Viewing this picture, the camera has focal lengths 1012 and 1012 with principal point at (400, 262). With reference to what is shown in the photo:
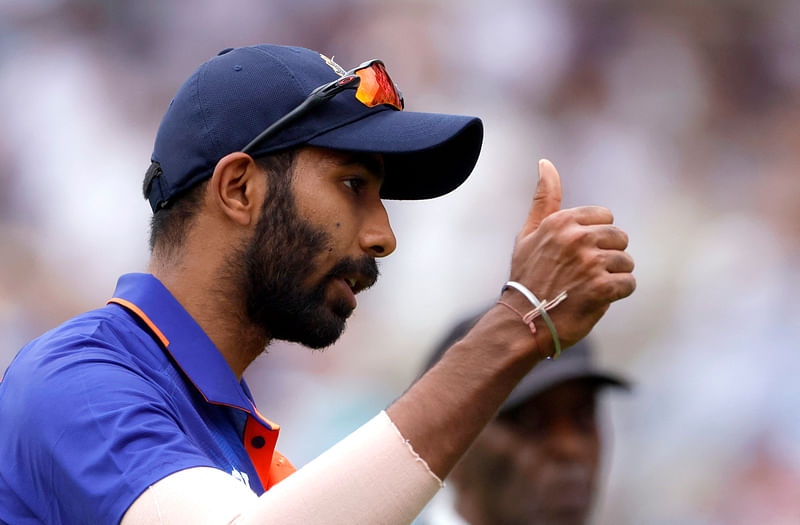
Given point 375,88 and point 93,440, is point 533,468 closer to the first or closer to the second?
point 375,88

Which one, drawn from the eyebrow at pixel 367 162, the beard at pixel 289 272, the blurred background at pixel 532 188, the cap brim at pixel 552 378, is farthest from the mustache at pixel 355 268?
the blurred background at pixel 532 188

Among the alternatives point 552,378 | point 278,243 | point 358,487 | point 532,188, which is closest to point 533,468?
point 552,378

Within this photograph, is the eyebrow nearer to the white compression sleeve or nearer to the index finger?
the index finger

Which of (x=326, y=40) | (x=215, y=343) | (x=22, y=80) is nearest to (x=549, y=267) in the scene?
(x=215, y=343)

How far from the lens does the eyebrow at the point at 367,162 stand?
164 centimetres

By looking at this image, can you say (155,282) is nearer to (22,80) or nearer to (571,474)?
(571,474)

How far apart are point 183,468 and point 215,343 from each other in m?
0.51

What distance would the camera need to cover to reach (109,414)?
1.19m

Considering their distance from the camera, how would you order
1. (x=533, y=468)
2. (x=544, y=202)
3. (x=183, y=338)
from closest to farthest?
(x=544, y=202), (x=183, y=338), (x=533, y=468)

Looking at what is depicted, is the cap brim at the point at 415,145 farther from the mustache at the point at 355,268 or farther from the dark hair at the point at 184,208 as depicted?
the mustache at the point at 355,268

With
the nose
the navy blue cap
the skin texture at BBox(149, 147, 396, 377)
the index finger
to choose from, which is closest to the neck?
the skin texture at BBox(149, 147, 396, 377)

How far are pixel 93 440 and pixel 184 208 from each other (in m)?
0.59

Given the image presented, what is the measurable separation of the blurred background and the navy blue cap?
274cm

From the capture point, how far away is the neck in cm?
164
